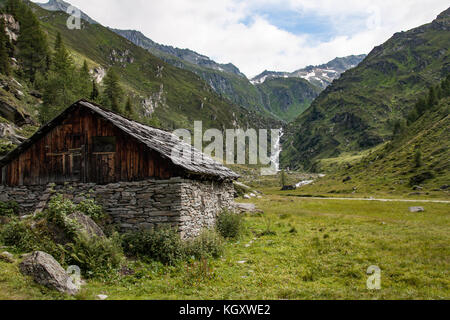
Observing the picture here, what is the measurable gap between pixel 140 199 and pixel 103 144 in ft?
14.1

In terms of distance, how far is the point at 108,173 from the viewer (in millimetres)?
15000

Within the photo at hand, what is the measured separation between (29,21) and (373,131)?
197 m

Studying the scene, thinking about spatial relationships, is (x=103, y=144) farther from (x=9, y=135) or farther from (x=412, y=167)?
(x=412, y=167)

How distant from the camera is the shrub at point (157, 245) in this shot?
1220 centimetres

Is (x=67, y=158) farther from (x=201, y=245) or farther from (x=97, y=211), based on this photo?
(x=201, y=245)

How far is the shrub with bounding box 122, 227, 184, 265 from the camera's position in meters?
12.2

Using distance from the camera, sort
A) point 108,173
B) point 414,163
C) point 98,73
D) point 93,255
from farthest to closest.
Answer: point 98,73, point 414,163, point 108,173, point 93,255

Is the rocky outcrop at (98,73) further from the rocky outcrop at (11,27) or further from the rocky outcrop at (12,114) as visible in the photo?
the rocky outcrop at (12,114)

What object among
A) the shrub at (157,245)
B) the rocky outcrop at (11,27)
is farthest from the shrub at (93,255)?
the rocky outcrop at (11,27)

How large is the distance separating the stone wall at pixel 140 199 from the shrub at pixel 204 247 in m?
0.69

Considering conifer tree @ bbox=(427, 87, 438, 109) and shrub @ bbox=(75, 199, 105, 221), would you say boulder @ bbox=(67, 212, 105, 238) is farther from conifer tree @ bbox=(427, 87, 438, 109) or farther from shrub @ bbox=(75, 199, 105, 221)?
conifer tree @ bbox=(427, 87, 438, 109)

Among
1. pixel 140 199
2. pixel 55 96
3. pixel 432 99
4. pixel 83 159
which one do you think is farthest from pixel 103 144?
pixel 432 99
